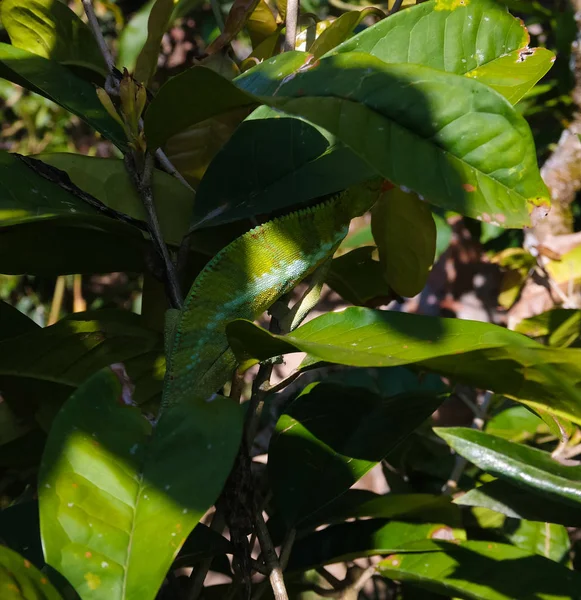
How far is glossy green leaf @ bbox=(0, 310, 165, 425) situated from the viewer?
2.94 ft

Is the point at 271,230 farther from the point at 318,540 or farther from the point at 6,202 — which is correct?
the point at 318,540

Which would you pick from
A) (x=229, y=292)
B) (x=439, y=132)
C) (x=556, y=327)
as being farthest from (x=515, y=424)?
(x=439, y=132)

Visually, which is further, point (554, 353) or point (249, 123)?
point (249, 123)

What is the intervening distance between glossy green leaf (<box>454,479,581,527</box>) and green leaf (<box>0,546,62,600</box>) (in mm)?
624

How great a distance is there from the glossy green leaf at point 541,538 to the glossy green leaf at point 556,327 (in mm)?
347

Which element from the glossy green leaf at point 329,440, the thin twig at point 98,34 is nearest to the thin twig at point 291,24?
the thin twig at point 98,34

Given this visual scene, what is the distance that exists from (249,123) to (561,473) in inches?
22.5

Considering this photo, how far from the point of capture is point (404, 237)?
3.23 ft

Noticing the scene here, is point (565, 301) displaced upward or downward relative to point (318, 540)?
downward

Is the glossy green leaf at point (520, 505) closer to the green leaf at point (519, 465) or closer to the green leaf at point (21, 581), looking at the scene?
the green leaf at point (519, 465)

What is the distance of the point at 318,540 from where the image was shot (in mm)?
1021

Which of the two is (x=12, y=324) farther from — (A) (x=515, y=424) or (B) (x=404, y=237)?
(A) (x=515, y=424)

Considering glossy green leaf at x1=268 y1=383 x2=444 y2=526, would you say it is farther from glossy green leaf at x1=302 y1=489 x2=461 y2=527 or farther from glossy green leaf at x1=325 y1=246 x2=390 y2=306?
glossy green leaf at x1=325 y1=246 x2=390 y2=306

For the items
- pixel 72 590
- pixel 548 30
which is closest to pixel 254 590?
pixel 72 590
